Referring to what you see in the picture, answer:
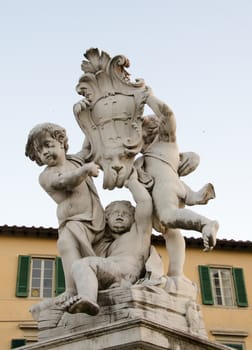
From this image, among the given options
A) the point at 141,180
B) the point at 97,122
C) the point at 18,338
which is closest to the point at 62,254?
the point at 141,180

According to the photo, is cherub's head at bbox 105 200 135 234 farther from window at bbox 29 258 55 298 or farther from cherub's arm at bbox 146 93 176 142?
window at bbox 29 258 55 298

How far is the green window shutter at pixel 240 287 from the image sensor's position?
2884cm

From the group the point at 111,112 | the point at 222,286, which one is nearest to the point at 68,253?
the point at 111,112

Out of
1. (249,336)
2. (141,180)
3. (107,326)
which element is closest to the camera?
(107,326)

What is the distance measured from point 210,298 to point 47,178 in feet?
76.2

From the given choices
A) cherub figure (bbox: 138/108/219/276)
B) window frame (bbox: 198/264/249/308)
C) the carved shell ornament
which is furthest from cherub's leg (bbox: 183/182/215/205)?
window frame (bbox: 198/264/249/308)

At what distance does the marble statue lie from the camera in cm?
580

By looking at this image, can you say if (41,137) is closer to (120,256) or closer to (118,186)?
Result: (118,186)

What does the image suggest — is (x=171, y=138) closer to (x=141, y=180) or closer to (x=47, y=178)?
(x=141, y=180)

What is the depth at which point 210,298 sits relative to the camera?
93.7ft

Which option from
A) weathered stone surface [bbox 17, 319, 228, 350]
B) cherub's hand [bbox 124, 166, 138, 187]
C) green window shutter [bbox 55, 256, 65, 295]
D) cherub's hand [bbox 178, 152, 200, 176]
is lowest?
weathered stone surface [bbox 17, 319, 228, 350]

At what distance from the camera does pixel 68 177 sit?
6230mm

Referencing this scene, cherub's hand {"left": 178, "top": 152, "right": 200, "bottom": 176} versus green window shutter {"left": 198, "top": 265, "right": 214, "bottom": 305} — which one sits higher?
green window shutter {"left": 198, "top": 265, "right": 214, "bottom": 305}

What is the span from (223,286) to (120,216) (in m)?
23.8
